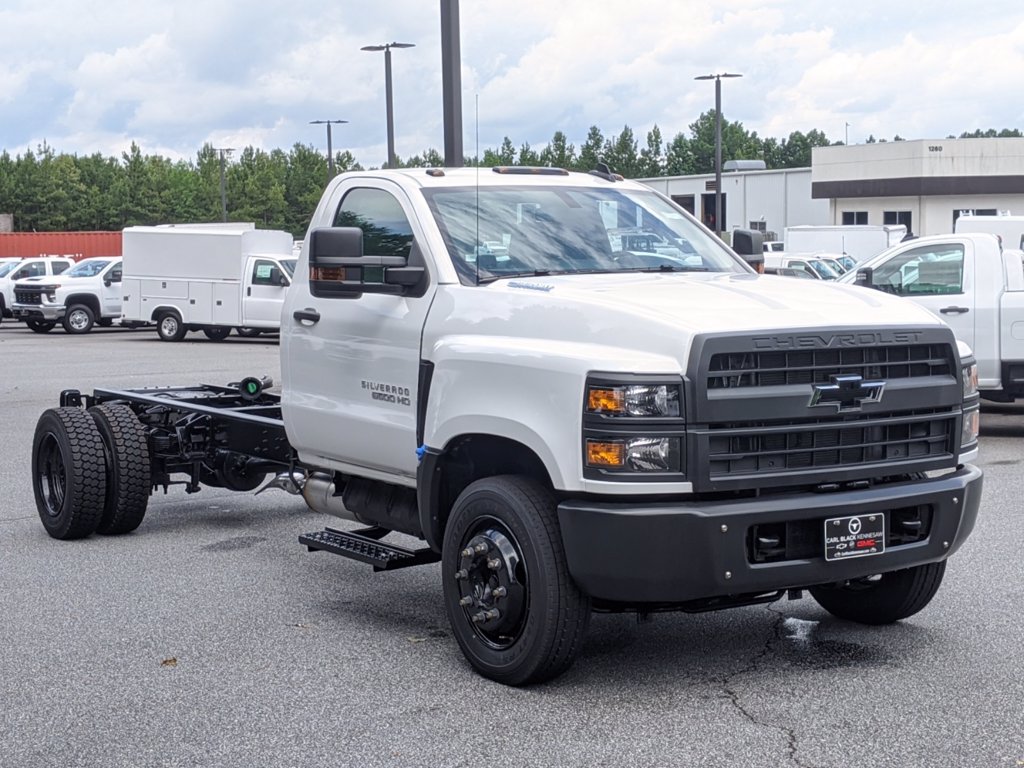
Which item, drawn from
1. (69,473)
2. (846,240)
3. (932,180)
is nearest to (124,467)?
(69,473)

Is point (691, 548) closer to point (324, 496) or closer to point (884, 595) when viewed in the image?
point (884, 595)

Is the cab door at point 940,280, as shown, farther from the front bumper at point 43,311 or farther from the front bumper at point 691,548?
the front bumper at point 43,311

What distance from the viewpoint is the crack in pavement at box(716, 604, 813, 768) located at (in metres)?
5.07

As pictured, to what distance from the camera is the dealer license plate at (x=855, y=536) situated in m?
5.54

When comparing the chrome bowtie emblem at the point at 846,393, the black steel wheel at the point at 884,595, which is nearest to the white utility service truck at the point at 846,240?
the black steel wheel at the point at 884,595

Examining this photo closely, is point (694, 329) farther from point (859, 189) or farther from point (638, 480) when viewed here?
point (859, 189)

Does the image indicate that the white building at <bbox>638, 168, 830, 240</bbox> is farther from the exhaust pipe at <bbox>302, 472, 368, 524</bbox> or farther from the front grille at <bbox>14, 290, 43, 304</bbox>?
the exhaust pipe at <bbox>302, 472, 368, 524</bbox>

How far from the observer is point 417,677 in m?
6.06

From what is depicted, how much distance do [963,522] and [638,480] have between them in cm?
154

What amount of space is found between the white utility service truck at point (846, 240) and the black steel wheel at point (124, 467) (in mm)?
41585

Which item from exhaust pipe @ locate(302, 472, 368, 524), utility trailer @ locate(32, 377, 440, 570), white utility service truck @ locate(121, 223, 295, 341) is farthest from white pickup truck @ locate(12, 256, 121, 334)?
exhaust pipe @ locate(302, 472, 368, 524)

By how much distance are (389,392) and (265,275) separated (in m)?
25.9

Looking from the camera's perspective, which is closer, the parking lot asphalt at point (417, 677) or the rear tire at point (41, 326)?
the parking lot asphalt at point (417, 677)

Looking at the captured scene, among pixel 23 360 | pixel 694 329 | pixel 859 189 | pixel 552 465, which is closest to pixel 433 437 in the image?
pixel 552 465
